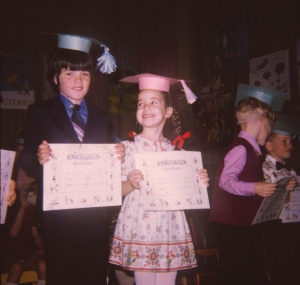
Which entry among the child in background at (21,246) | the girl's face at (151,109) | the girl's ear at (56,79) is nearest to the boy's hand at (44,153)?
the girl's ear at (56,79)

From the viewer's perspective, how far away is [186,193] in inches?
66.5

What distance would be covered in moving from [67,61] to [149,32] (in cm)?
334

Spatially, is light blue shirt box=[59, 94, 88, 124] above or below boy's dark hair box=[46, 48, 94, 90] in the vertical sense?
below

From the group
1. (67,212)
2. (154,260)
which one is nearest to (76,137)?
(67,212)

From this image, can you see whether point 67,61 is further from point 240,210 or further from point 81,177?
point 240,210

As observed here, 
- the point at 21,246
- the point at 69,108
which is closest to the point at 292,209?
the point at 69,108

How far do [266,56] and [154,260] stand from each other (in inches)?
117

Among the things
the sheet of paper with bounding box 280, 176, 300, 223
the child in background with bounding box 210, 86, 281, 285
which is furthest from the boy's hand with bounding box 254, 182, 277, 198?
the sheet of paper with bounding box 280, 176, 300, 223

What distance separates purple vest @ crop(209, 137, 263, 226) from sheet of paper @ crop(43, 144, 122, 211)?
82cm

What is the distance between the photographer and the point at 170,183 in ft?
5.52

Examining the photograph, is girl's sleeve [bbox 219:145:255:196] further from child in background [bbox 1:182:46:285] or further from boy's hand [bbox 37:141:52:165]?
child in background [bbox 1:182:46:285]

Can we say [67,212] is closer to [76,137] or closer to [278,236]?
[76,137]

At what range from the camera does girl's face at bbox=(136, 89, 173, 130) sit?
1882 mm

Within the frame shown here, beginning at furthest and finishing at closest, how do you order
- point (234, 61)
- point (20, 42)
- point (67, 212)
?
point (234, 61)
point (20, 42)
point (67, 212)
